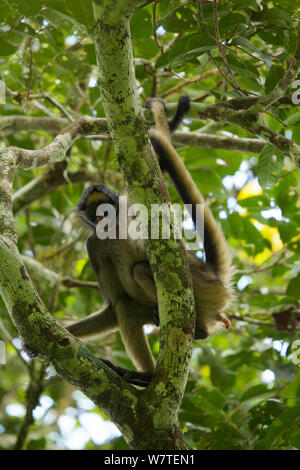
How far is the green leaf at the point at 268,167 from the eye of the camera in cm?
380

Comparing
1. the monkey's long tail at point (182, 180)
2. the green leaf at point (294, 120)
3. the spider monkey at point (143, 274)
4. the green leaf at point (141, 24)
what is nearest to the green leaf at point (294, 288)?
the spider monkey at point (143, 274)

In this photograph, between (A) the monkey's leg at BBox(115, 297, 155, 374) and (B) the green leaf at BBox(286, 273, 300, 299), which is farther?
(B) the green leaf at BBox(286, 273, 300, 299)

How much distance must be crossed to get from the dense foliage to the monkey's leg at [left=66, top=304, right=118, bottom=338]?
0.69m

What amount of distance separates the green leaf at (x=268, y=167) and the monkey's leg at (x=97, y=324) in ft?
4.90

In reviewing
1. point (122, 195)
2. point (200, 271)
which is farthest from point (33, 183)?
point (200, 271)

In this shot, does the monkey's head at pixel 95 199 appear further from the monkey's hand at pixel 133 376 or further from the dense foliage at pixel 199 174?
the monkey's hand at pixel 133 376

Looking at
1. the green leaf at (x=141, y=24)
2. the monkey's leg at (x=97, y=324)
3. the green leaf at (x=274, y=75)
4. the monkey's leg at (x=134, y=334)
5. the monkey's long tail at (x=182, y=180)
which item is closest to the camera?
the green leaf at (x=274, y=75)

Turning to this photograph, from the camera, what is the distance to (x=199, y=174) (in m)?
5.11

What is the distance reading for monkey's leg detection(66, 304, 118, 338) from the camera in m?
4.16

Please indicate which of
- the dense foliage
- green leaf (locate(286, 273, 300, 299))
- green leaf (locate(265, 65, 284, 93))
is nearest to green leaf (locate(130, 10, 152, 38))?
the dense foliage

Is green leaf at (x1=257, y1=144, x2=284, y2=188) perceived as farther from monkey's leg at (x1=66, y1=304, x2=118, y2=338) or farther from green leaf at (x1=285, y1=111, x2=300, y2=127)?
monkey's leg at (x1=66, y1=304, x2=118, y2=338)

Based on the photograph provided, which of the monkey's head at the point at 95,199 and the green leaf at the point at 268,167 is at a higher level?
the monkey's head at the point at 95,199

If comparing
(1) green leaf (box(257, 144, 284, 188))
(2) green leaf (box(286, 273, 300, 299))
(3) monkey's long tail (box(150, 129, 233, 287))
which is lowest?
(2) green leaf (box(286, 273, 300, 299))

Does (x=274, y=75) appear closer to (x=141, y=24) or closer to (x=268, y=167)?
(x=268, y=167)
